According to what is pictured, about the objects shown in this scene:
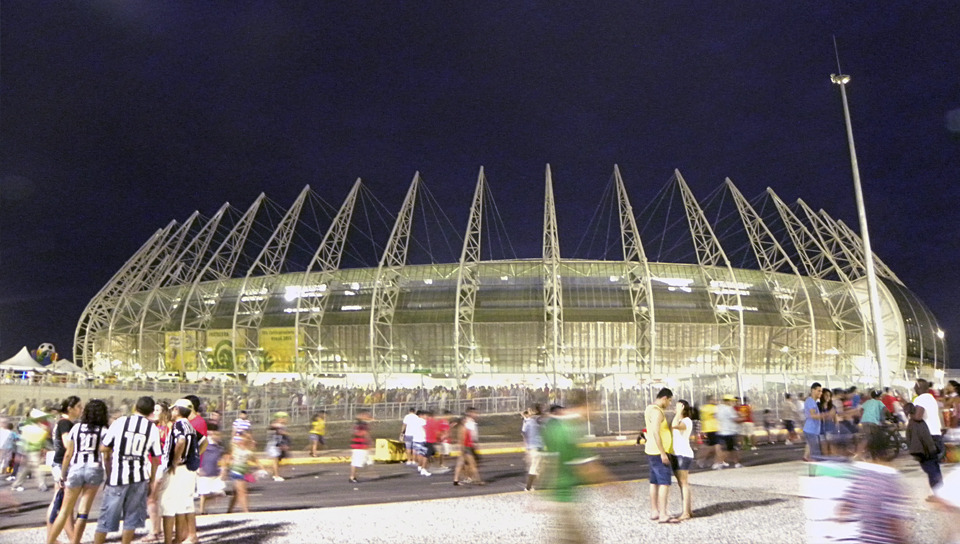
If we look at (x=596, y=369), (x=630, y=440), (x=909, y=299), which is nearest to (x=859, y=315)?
(x=909, y=299)

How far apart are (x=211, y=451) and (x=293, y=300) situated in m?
67.2

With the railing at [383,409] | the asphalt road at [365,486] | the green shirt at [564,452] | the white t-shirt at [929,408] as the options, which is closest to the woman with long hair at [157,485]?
the asphalt road at [365,486]

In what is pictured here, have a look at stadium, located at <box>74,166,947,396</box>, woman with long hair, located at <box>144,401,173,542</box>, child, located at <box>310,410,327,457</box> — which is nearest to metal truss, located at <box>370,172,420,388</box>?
stadium, located at <box>74,166,947,396</box>

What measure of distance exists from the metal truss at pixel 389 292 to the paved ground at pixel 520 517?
49223mm

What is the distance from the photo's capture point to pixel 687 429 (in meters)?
10.7

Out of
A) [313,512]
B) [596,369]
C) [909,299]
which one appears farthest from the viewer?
[909,299]

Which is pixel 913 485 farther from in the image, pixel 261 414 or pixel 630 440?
pixel 261 414

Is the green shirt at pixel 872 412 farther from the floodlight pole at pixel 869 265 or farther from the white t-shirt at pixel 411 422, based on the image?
the white t-shirt at pixel 411 422

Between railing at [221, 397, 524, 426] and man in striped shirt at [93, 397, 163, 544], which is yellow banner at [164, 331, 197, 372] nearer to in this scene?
railing at [221, 397, 524, 426]

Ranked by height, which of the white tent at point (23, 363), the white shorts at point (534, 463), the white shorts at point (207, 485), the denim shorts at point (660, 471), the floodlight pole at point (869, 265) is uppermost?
the floodlight pole at point (869, 265)

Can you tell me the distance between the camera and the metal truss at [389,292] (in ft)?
213

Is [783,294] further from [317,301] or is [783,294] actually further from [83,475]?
[83,475]

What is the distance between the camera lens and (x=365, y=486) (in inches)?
639

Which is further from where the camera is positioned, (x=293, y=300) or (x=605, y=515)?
(x=293, y=300)
